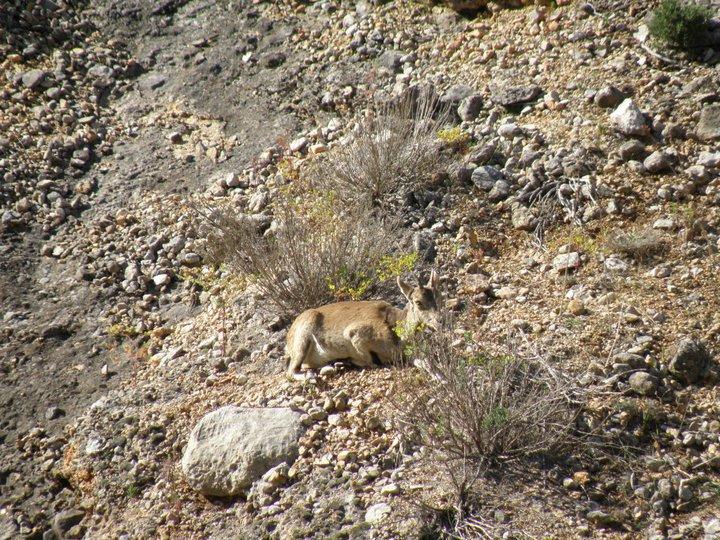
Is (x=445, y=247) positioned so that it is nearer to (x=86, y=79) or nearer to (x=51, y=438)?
(x=51, y=438)

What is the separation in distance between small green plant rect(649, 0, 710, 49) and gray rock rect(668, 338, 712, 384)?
13.6 feet

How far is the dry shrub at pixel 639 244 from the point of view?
6.87 m

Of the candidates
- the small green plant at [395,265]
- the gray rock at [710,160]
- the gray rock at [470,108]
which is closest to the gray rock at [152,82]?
the gray rock at [470,108]

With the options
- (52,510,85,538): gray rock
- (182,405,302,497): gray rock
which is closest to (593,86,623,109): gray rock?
(182,405,302,497): gray rock

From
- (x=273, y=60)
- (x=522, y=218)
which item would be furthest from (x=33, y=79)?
(x=522, y=218)

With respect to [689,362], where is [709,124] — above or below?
above

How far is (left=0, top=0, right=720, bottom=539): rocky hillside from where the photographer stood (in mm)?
5379

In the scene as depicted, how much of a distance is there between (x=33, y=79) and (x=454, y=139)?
5.93 m

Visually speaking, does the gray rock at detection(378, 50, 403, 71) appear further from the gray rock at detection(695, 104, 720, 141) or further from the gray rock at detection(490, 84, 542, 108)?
the gray rock at detection(695, 104, 720, 141)

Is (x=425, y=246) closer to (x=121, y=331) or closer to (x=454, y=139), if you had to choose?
(x=454, y=139)

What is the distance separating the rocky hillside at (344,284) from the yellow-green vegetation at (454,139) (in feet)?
0.11

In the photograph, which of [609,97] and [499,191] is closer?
[499,191]

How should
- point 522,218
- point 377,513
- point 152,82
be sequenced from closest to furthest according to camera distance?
point 377,513 < point 522,218 < point 152,82

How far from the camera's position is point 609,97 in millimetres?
8320
